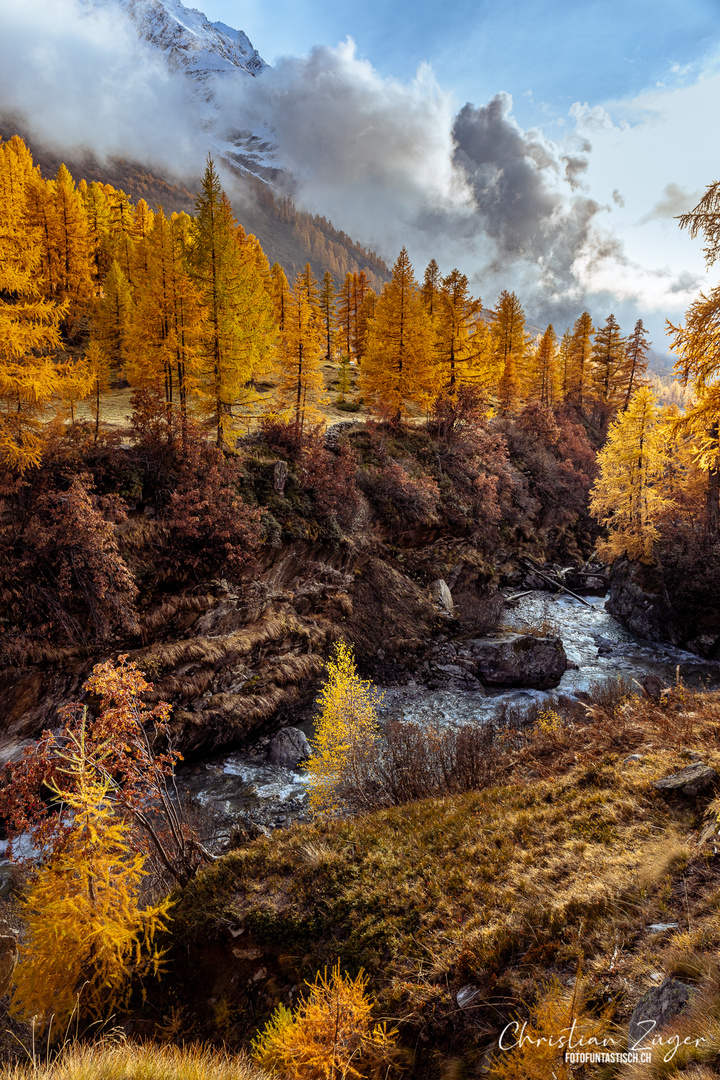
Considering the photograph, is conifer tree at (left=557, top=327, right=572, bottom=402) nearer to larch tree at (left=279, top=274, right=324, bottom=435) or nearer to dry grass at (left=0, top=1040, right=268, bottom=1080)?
larch tree at (left=279, top=274, right=324, bottom=435)

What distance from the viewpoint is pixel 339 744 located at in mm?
13352

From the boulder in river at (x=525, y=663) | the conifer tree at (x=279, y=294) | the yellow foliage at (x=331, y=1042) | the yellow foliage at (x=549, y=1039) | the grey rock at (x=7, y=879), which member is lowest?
the grey rock at (x=7, y=879)

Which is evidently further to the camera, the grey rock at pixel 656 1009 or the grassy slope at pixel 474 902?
the grassy slope at pixel 474 902

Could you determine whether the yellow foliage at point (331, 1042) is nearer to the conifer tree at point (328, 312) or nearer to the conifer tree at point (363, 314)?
the conifer tree at point (328, 312)

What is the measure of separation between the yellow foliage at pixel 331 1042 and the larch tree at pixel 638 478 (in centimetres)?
2476

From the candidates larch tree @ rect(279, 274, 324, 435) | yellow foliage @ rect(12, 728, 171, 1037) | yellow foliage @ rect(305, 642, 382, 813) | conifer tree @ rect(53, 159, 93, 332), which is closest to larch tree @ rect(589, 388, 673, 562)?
larch tree @ rect(279, 274, 324, 435)

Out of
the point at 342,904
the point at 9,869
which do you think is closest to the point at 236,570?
the point at 9,869

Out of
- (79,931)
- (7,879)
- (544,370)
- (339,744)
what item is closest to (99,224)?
(544,370)

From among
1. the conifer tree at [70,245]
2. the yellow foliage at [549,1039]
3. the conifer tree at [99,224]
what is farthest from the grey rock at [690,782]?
the conifer tree at [99,224]

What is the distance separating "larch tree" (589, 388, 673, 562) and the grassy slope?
55.8 ft

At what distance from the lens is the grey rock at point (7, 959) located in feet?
20.9

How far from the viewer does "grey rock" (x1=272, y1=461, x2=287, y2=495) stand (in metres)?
22.4

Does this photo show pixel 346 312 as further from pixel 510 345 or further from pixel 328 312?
pixel 510 345

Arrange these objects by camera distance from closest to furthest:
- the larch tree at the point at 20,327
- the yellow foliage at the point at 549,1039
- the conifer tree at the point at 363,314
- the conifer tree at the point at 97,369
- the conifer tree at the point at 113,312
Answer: the yellow foliage at the point at 549,1039 < the larch tree at the point at 20,327 < the conifer tree at the point at 97,369 < the conifer tree at the point at 113,312 < the conifer tree at the point at 363,314
